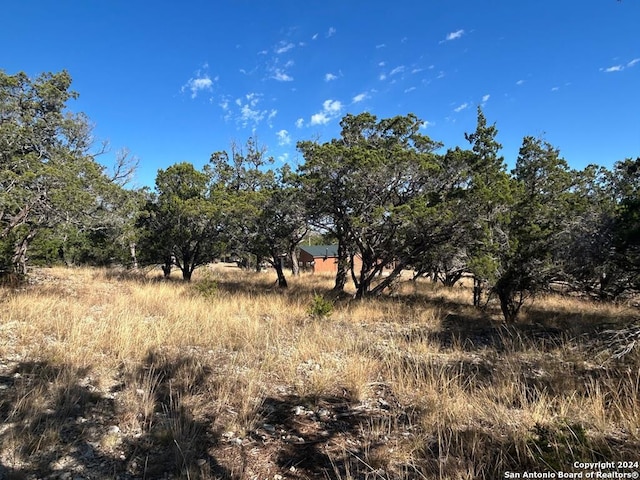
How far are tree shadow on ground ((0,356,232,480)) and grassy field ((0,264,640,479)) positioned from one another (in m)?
0.01

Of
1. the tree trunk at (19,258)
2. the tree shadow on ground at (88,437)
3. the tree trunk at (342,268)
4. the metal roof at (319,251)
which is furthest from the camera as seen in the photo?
the metal roof at (319,251)

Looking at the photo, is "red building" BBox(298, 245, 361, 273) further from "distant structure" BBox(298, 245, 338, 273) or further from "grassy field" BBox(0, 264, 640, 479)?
"grassy field" BBox(0, 264, 640, 479)

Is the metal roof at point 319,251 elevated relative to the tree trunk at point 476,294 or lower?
elevated

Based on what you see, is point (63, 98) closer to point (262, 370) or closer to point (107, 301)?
point (107, 301)

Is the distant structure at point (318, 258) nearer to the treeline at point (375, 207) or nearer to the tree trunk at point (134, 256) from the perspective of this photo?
the tree trunk at point (134, 256)

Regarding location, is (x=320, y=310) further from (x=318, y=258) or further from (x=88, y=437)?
(x=318, y=258)

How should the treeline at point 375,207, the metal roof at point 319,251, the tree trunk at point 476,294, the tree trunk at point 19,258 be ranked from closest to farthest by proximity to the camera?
the treeline at point 375,207 < the tree trunk at point 476,294 < the tree trunk at point 19,258 < the metal roof at point 319,251

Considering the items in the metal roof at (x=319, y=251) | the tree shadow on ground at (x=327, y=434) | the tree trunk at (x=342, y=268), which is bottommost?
the tree shadow on ground at (x=327, y=434)

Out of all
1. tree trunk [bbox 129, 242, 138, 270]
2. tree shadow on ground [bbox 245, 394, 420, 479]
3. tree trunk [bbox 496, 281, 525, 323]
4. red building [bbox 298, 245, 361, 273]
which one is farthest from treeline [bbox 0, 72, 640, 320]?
red building [bbox 298, 245, 361, 273]

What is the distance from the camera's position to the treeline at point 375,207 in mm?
7848

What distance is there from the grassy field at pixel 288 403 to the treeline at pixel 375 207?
223 centimetres

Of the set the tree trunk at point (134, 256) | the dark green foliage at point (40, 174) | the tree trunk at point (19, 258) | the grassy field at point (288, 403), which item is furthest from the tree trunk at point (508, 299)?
the tree trunk at point (134, 256)

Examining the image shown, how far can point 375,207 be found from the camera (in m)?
10.4

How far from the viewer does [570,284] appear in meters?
8.13
